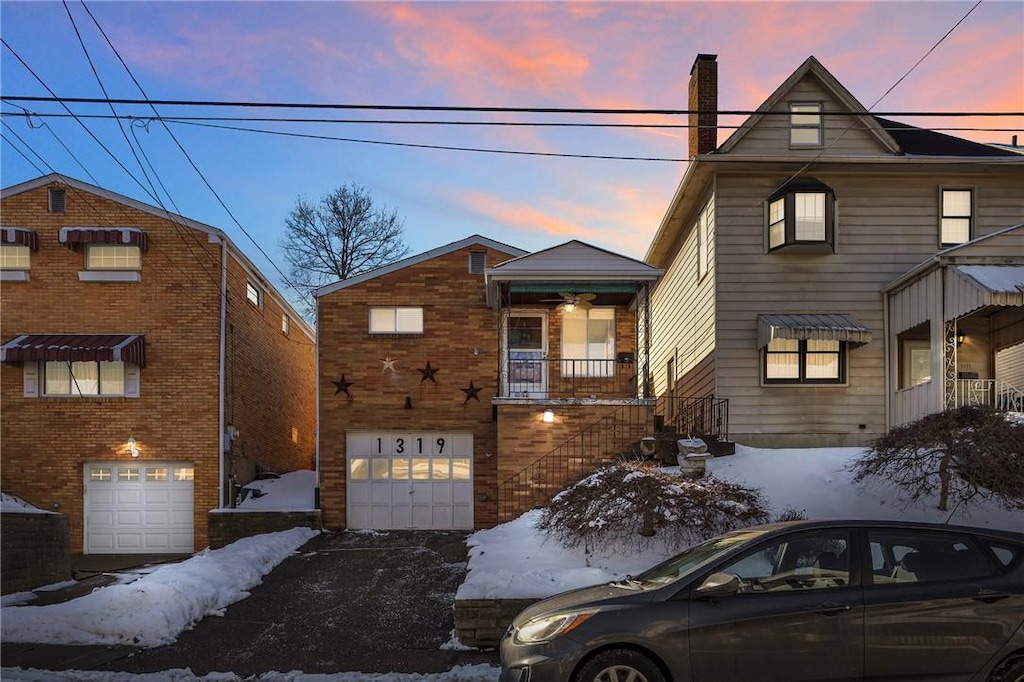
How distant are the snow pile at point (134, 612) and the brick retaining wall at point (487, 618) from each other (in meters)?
3.37

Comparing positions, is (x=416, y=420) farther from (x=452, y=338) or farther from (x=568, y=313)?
(x=568, y=313)

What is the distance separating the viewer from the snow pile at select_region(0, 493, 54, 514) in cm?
1327

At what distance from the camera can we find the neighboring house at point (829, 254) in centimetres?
1510

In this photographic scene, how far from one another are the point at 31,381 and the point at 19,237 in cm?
330

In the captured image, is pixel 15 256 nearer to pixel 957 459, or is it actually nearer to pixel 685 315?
pixel 685 315

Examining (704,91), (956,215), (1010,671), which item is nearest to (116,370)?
(704,91)

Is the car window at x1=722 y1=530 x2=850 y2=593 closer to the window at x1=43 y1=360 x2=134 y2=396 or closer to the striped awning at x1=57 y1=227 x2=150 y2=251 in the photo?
the window at x1=43 y1=360 x2=134 y2=396

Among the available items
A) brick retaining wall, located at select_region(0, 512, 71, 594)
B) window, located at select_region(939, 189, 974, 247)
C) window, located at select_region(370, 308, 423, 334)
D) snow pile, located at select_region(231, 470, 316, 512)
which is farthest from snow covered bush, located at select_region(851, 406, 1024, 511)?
brick retaining wall, located at select_region(0, 512, 71, 594)

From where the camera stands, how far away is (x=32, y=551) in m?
13.1

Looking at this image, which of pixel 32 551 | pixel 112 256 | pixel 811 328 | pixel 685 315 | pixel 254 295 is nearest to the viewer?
pixel 32 551

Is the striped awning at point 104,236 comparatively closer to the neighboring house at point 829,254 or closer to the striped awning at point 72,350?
the striped awning at point 72,350

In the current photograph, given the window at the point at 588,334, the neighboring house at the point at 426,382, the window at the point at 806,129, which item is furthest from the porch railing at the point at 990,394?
the window at the point at 588,334

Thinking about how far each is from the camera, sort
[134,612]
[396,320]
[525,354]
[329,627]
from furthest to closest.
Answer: [525,354], [396,320], [329,627], [134,612]

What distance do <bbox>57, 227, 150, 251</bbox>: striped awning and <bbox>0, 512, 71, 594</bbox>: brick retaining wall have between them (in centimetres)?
630
